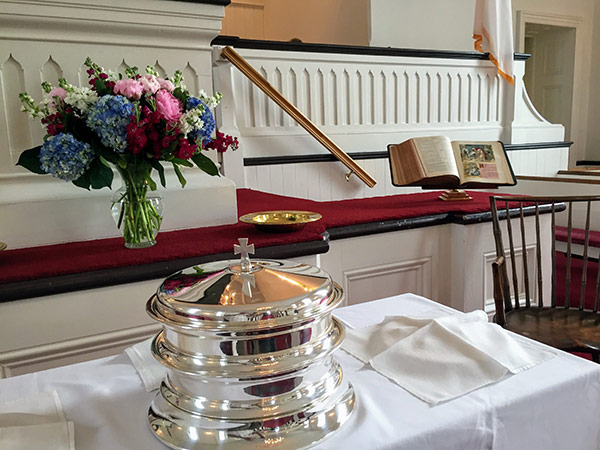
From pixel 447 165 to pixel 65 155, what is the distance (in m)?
1.84

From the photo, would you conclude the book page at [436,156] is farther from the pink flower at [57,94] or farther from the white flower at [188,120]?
the pink flower at [57,94]

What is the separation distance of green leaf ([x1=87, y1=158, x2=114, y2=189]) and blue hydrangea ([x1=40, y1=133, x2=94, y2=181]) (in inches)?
2.5

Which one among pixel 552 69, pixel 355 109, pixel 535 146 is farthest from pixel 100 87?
pixel 552 69

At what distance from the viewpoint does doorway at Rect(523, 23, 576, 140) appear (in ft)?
23.4

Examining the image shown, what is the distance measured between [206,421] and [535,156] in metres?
4.36

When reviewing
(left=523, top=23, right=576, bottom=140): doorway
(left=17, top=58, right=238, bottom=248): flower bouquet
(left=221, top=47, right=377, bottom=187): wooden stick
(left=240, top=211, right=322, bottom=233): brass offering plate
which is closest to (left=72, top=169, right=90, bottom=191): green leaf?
(left=17, top=58, right=238, bottom=248): flower bouquet

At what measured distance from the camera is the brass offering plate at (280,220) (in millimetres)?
1788

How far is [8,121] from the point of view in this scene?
1.62 m

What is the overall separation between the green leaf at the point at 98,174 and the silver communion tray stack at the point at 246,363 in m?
0.93

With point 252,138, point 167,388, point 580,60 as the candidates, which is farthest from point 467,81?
point 580,60

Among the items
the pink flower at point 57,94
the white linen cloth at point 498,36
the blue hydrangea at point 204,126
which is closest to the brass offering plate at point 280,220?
the blue hydrangea at point 204,126

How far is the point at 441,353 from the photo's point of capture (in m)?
0.81

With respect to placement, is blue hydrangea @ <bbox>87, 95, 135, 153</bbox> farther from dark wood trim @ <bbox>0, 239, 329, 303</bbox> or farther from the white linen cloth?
the white linen cloth

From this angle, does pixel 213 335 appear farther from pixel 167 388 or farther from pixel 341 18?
pixel 341 18
